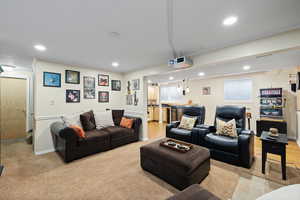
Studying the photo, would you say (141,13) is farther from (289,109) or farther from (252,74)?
(289,109)

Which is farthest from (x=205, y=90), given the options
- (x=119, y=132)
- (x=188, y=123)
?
(x=119, y=132)

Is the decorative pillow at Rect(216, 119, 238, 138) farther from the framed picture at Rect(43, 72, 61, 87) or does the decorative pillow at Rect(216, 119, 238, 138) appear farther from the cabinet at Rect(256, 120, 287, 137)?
the framed picture at Rect(43, 72, 61, 87)

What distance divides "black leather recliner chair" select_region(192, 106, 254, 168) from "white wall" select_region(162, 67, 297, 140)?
101 inches

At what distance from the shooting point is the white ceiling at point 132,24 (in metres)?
1.40

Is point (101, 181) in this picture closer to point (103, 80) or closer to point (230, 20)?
point (230, 20)

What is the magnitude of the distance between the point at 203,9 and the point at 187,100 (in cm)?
562

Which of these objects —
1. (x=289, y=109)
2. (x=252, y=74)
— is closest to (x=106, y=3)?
(x=252, y=74)

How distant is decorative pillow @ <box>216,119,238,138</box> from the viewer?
9.28 ft

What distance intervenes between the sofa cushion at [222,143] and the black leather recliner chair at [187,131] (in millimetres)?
334

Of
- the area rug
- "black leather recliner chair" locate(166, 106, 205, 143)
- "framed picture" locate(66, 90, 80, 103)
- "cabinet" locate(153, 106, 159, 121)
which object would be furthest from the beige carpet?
"cabinet" locate(153, 106, 159, 121)

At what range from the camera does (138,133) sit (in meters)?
4.20

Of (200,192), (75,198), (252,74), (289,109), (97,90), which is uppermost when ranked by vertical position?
(252,74)

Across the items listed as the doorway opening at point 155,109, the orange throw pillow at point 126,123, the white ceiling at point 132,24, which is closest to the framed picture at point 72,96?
the white ceiling at point 132,24

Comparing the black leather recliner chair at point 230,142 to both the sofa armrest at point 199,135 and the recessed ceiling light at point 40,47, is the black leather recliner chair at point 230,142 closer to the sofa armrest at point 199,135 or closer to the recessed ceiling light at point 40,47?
the sofa armrest at point 199,135
